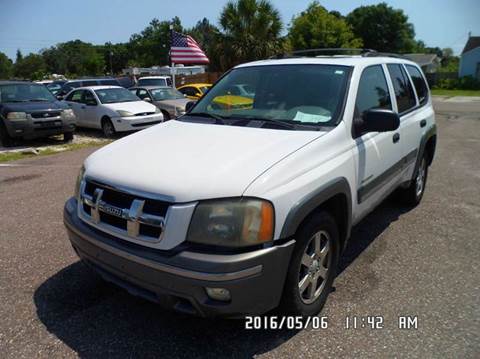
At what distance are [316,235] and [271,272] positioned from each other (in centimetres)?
53

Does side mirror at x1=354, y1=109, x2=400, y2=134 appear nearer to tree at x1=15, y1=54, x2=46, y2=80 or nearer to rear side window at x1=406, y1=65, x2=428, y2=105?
rear side window at x1=406, y1=65, x2=428, y2=105

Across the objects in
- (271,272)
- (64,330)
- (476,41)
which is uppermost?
(476,41)

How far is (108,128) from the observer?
12.1 m

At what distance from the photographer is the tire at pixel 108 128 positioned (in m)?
12.0

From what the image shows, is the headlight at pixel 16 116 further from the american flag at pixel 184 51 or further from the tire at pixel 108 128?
the american flag at pixel 184 51

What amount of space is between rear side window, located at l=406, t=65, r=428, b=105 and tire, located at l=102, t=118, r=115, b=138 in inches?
365

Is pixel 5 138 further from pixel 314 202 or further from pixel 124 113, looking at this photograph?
pixel 314 202

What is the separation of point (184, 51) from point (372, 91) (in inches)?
580

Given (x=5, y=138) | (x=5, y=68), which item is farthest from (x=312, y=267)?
(x=5, y=68)

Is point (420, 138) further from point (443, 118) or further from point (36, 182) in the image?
point (443, 118)

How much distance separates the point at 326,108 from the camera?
3.04 meters

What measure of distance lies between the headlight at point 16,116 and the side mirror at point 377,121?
382 inches

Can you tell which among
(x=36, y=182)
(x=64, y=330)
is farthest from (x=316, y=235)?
(x=36, y=182)

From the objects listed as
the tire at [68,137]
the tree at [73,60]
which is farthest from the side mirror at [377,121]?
the tree at [73,60]
